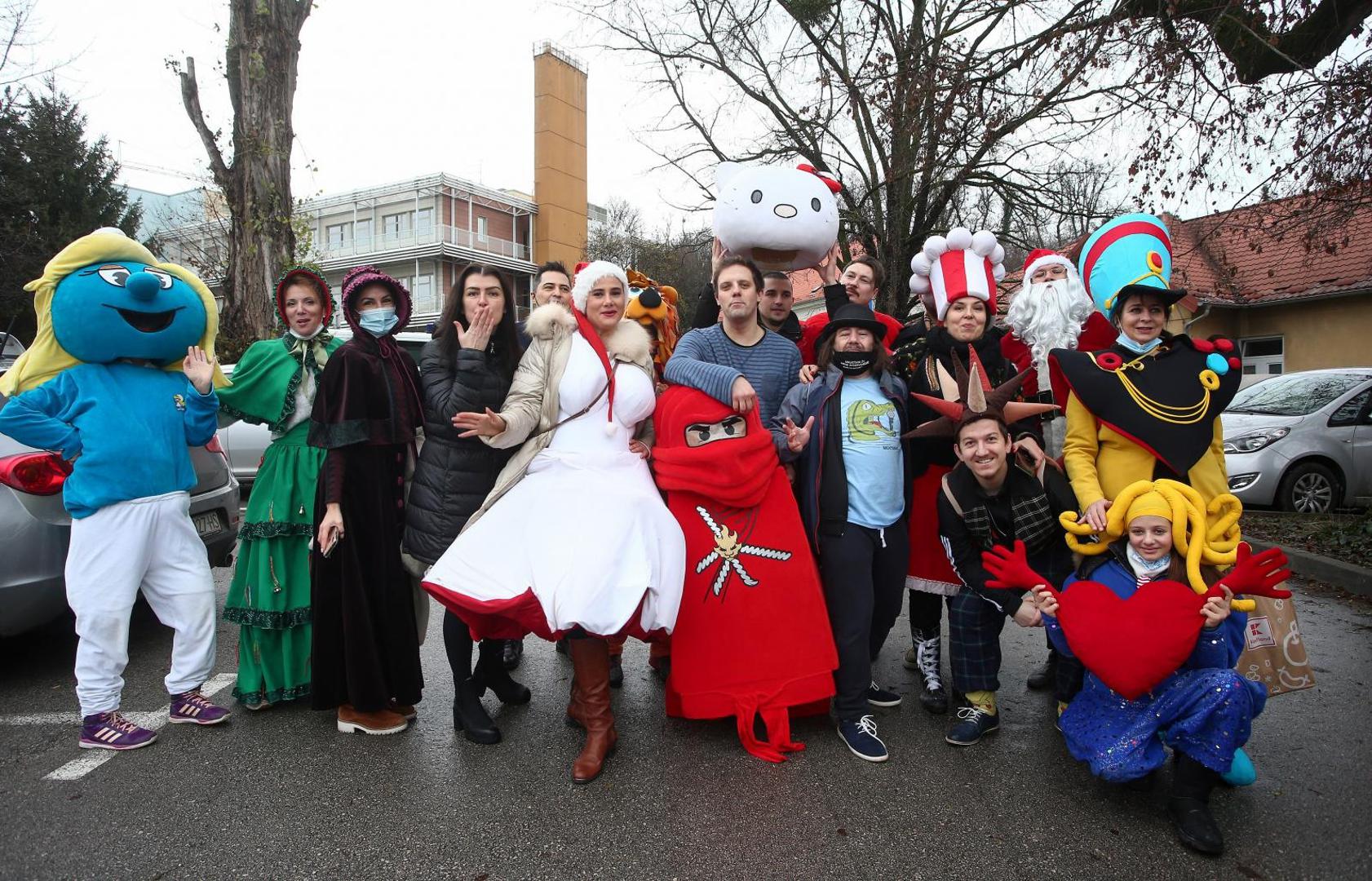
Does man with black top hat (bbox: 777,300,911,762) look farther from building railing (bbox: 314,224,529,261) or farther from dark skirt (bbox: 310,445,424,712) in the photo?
building railing (bbox: 314,224,529,261)

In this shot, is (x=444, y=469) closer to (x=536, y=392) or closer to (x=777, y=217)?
(x=536, y=392)

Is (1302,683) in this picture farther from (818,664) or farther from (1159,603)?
(818,664)

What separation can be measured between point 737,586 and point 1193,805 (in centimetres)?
168

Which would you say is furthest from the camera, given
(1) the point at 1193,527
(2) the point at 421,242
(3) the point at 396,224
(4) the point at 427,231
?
(3) the point at 396,224

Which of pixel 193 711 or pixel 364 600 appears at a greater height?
pixel 364 600

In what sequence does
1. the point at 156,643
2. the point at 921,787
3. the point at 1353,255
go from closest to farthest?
the point at 921,787
the point at 156,643
the point at 1353,255

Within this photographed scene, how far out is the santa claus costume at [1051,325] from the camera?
3.58 metres

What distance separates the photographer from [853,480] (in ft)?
11.1

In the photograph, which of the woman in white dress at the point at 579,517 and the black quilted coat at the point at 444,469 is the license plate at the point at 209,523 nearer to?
the black quilted coat at the point at 444,469

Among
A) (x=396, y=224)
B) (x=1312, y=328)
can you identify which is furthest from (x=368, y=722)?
(x=396, y=224)

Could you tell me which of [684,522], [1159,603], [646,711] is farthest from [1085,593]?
[646,711]

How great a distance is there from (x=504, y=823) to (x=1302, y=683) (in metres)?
2.99

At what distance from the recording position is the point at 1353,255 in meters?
14.5

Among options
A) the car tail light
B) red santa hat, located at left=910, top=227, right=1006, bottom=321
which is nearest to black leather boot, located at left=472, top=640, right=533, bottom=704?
the car tail light
